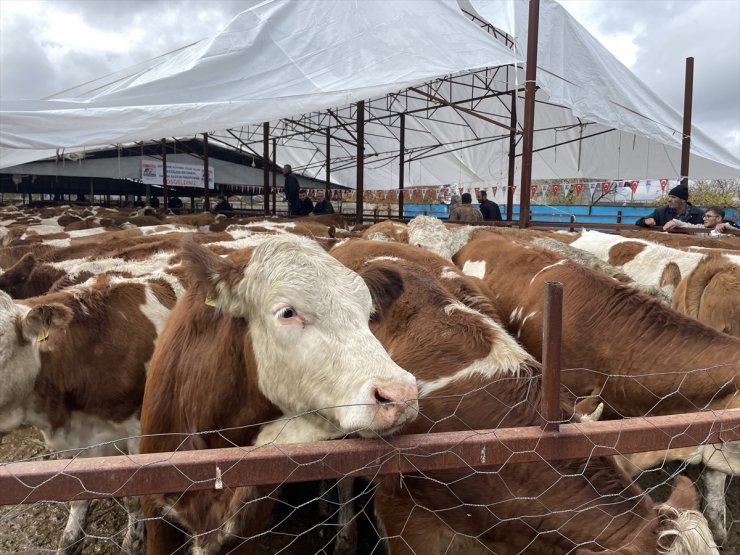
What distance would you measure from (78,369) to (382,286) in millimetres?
1962

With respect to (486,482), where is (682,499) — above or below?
above

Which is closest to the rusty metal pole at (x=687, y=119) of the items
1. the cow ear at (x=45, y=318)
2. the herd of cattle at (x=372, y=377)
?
the herd of cattle at (x=372, y=377)

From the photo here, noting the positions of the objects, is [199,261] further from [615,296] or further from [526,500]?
[615,296]

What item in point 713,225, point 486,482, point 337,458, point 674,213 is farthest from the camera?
point 674,213

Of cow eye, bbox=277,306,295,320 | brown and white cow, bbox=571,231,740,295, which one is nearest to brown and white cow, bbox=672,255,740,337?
brown and white cow, bbox=571,231,740,295

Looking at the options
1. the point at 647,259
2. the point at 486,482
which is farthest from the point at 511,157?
the point at 486,482

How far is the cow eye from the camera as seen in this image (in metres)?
1.72

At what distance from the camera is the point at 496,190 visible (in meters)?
18.4

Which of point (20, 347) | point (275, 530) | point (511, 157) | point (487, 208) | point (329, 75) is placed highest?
point (329, 75)

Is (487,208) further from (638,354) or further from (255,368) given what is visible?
(255,368)

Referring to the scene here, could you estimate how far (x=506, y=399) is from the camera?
7.06ft

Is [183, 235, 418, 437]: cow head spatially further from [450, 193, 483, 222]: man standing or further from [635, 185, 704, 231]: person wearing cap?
[450, 193, 483, 222]: man standing

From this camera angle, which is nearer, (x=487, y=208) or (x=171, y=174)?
(x=487, y=208)

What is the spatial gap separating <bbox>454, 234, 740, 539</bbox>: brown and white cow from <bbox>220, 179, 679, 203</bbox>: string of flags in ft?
36.7
